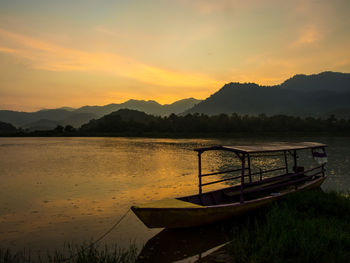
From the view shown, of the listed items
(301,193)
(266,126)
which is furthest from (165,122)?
(301,193)

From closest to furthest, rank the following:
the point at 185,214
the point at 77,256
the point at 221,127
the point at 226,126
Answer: the point at 77,256 < the point at 185,214 < the point at 226,126 < the point at 221,127

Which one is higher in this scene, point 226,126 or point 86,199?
point 226,126

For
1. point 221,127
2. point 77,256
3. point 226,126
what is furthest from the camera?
point 221,127

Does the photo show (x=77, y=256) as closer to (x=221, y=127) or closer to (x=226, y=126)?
(x=221, y=127)

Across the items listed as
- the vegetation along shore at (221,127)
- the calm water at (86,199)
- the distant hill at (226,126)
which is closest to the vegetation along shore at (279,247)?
the calm water at (86,199)

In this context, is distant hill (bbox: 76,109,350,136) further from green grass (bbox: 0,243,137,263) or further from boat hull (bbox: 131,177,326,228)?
green grass (bbox: 0,243,137,263)

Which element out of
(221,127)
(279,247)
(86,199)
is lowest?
(86,199)

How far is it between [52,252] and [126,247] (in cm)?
256

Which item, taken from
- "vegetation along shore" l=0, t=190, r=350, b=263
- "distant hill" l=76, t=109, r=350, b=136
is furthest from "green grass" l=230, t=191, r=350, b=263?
"distant hill" l=76, t=109, r=350, b=136

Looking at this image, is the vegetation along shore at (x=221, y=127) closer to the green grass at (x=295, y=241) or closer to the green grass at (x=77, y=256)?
the green grass at (x=295, y=241)

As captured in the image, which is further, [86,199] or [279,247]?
[86,199]

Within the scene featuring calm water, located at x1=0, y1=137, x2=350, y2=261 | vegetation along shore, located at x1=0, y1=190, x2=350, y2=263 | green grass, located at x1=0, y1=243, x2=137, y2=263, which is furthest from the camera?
calm water, located at x1=0, y1=137, x2=350, y2=261

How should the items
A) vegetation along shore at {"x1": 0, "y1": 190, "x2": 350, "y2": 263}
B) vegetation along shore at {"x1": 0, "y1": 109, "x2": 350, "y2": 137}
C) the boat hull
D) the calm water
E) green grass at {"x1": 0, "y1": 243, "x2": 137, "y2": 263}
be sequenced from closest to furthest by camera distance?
green grass at {"x1": 0, "y1": 243, "x2": 137, "y2": 263} → vegetation along shore at {"x1": 0, "y1": 190, "x2": 350, "y2": 263} → the boat hull → the calm water → vegetation along shore at {"x1": 0, "y1": 109, "x2": 350, "y2": 137}

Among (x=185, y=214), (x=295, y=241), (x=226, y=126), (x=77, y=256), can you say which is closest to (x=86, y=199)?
(x=77, y=256)
